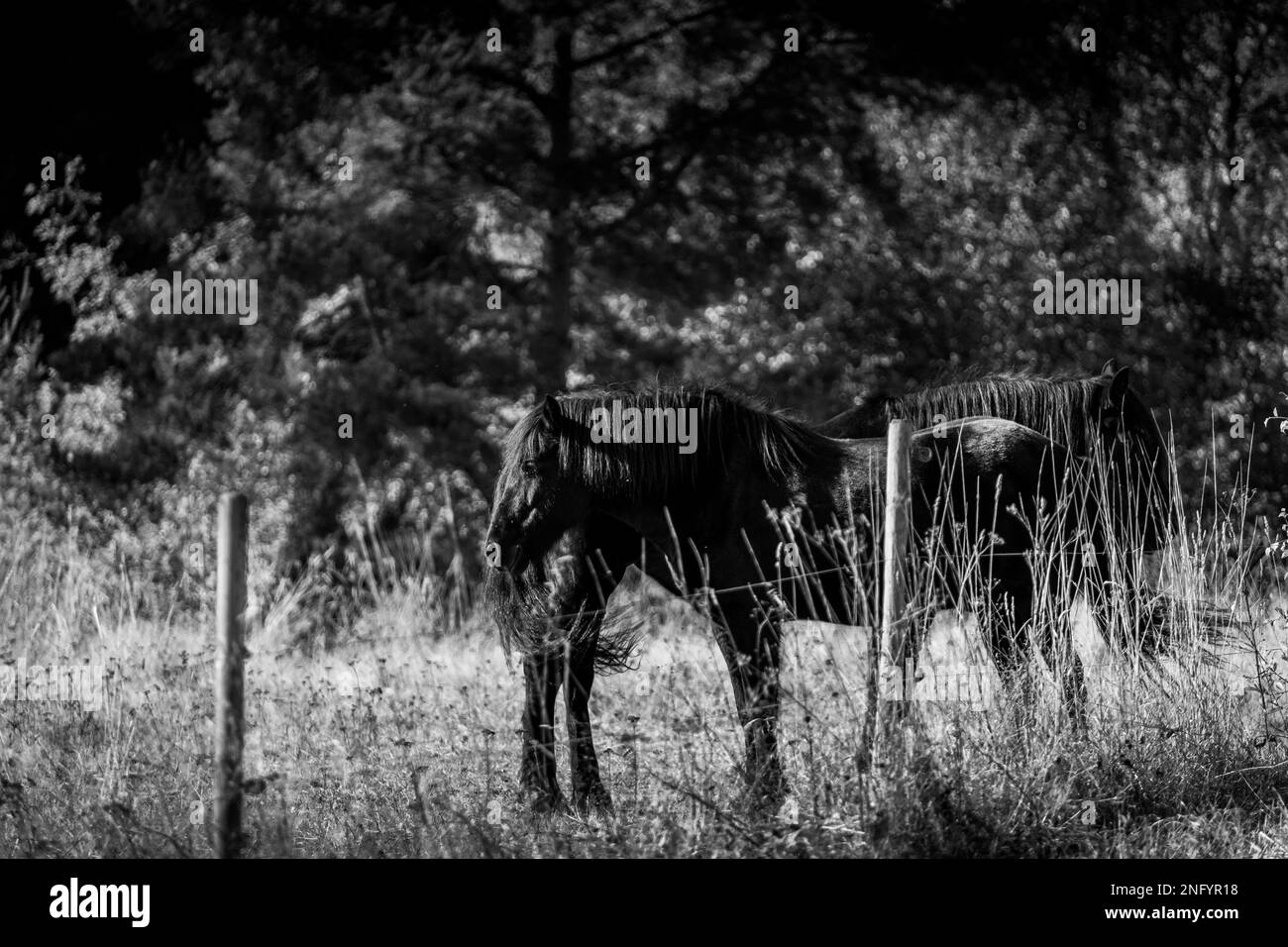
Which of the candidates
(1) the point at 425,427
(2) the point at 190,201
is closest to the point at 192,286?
(2) the point at 190,201

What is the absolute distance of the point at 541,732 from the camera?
16.9 feet

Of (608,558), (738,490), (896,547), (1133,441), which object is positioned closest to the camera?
(896,547)

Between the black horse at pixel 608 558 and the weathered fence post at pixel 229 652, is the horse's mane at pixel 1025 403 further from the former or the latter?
the weathered fence post at pixel 229 652

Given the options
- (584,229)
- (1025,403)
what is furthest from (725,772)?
(584,229)

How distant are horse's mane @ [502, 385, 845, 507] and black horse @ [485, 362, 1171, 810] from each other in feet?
1.00

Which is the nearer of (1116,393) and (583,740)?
(583,740)

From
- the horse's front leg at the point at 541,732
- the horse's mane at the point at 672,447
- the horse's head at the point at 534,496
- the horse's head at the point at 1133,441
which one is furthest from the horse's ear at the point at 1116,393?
the horse's front leg at the point at 541,732

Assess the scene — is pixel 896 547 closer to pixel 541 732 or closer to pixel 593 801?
pixel 593 801

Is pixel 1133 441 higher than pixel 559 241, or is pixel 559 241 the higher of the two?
pixel 559 241

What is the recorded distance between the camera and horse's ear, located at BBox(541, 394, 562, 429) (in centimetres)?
505

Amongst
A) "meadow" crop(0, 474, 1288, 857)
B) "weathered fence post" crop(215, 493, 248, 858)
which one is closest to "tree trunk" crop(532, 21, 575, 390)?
"meadow" crop(0, 474, 1288, 857)

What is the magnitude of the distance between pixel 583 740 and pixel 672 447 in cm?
116

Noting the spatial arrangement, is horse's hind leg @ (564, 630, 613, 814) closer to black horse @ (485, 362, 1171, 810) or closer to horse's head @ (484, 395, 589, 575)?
black horse @ (485, 362, 1171, 810)

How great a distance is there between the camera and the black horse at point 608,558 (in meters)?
5.04
